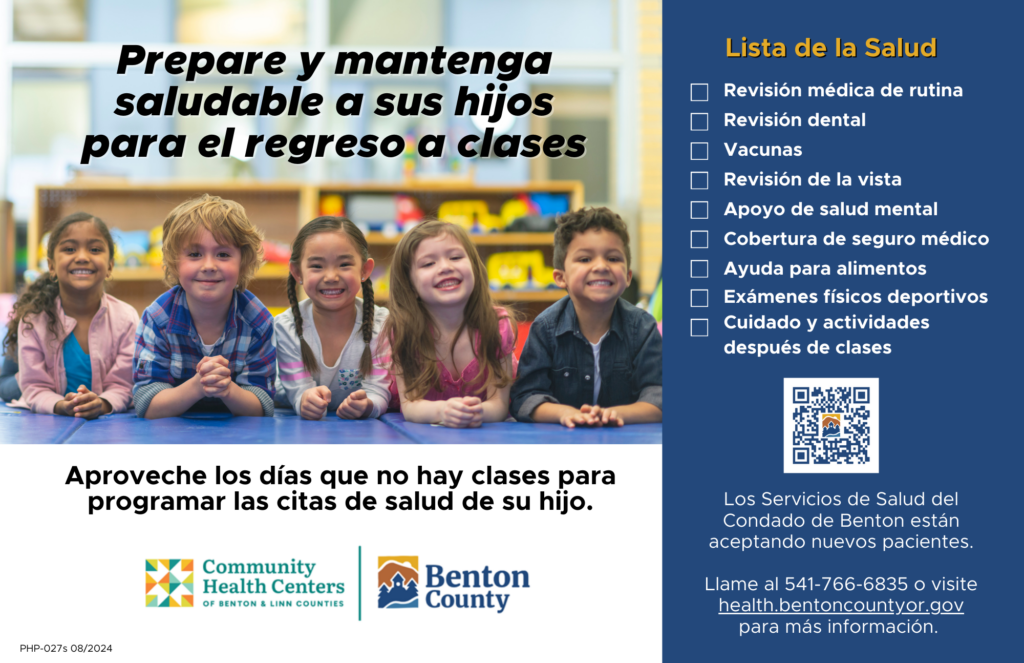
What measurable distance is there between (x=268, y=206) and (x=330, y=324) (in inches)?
58.2

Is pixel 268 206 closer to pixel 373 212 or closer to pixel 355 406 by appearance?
pixel 373 212

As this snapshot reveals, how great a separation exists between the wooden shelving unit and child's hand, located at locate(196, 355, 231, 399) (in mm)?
192

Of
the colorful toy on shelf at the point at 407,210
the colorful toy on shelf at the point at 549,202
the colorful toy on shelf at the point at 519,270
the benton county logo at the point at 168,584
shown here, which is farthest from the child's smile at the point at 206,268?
the colorful toy on shelf at the point at 407,210

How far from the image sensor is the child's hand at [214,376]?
1.44 m

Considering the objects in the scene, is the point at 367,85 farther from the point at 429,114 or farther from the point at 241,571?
the point at 241,571

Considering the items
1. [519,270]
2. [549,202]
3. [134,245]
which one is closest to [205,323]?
[519,270]

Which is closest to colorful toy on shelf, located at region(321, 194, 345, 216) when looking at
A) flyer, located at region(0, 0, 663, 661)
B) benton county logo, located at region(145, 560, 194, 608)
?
flyer, located at region(0, 0, 663, 661)

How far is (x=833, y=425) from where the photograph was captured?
1398 millimetres

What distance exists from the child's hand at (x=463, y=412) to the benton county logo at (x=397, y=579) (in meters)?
0.25

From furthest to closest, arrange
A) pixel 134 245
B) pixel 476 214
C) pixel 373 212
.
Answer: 1. pixel 373 212
2. pixel 476 214
3. pixel 134 245

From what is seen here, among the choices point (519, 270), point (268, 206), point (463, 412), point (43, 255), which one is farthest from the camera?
point (268, 206)

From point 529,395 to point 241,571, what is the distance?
607 mm

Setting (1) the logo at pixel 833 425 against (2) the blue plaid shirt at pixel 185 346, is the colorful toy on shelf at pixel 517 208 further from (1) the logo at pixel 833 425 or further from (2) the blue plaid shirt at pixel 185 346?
(1) the logo at pixel 833 425

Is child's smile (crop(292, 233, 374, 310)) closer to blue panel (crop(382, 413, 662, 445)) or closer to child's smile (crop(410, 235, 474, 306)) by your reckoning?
child's smile (crop(410, 235, 474, 306))
